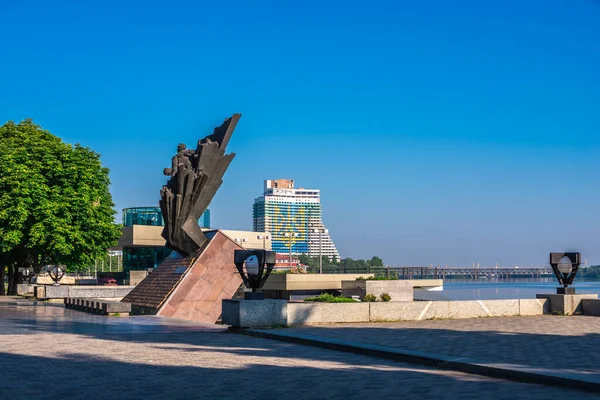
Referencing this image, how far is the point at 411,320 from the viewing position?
66.9 ft

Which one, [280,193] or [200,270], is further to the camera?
[280,193]

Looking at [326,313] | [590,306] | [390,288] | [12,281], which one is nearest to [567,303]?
[590,306]

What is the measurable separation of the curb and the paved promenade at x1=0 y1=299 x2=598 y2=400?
0.65ft

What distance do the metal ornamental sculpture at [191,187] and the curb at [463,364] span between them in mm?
13849

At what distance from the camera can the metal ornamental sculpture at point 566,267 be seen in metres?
22.9

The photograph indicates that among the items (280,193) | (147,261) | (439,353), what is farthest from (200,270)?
(280,193)

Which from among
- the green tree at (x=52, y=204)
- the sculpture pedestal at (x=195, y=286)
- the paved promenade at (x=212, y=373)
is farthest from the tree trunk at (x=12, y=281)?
the paved promenade at (x=212, y=373)

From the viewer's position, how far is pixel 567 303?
22.7m

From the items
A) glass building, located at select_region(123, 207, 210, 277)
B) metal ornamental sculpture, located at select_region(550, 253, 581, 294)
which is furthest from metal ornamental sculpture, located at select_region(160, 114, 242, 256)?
glass building, located at select_region(123, 207, 210, 277)

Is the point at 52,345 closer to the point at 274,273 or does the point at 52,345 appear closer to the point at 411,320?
the point at 411,320

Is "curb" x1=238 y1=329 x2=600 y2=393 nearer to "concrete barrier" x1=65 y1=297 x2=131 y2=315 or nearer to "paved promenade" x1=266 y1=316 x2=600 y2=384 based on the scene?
"paved promenade" x1=266 y1=316 x2=600 y2=384

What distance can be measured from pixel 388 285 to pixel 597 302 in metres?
10.2

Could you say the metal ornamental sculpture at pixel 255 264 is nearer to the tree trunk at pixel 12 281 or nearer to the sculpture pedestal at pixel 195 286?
the sculpture pedestal at pixel 195 286

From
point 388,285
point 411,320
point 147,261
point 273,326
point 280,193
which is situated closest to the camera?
point 273,326
